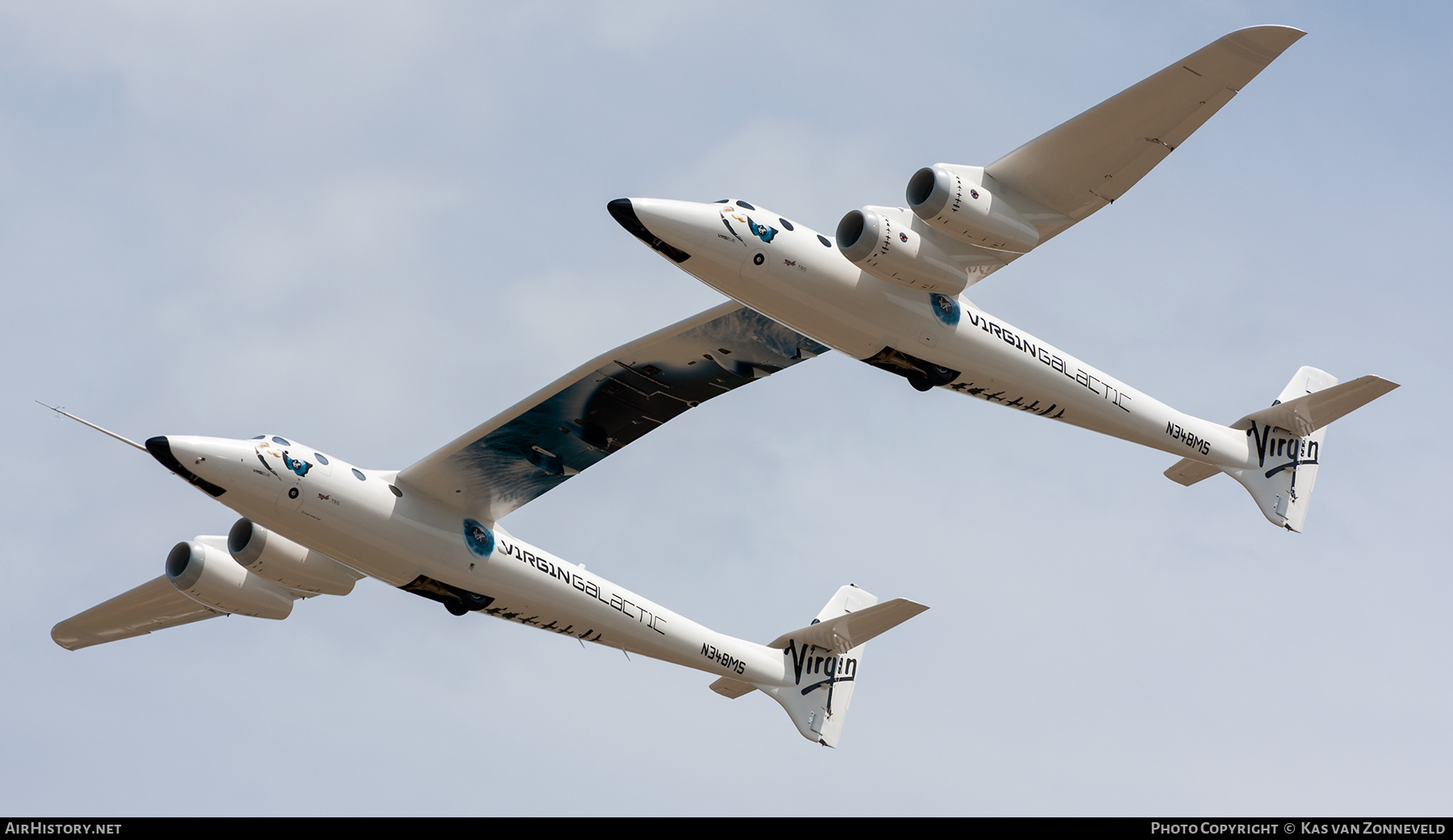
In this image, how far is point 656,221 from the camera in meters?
25.3

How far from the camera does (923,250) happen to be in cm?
2639

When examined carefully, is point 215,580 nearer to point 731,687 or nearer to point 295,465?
point 295,465

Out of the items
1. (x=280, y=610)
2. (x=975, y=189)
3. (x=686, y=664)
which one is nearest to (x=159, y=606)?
(x=280, y=610)

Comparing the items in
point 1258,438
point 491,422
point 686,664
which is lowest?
point 686,664

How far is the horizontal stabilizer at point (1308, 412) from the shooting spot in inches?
1310

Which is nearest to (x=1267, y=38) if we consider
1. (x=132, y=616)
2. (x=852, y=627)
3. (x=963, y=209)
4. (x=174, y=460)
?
(x=963, y=209)

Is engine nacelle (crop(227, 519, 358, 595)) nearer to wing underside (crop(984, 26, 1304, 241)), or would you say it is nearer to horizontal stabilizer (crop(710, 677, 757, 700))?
horizontal stabilizer (crop(710, 677, 757, 700))

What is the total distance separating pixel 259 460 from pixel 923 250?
10.4m

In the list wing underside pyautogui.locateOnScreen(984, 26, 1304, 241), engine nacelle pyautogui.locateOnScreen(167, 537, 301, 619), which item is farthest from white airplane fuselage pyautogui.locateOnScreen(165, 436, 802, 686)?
wing underside pyautogui.locateOnScreen(984, 26, 1304, 241)

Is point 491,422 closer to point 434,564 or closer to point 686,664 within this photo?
point 434,564

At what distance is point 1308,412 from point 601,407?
13.9 meters

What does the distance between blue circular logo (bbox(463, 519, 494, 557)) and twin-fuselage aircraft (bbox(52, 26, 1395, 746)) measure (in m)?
0.02

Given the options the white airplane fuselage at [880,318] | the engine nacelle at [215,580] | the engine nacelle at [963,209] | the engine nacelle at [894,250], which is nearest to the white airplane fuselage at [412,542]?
the engine nacelle at [215,580]

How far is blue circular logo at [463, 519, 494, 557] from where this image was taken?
29156 mm
